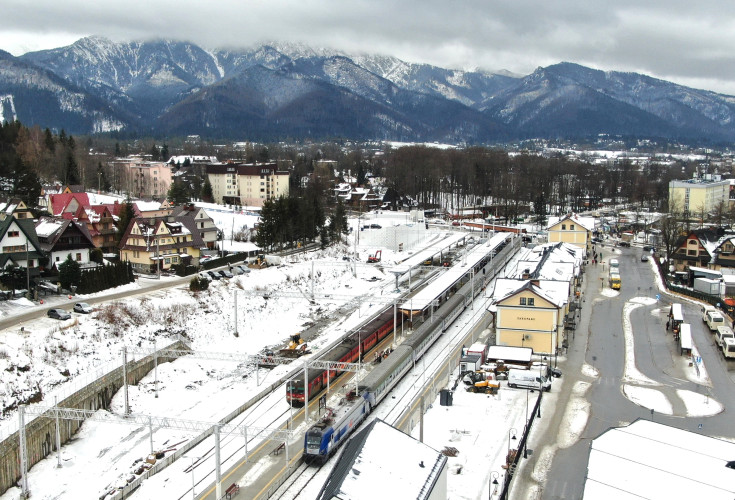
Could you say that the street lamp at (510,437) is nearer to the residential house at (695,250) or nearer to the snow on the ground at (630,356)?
the snow on the ground at (630,356)

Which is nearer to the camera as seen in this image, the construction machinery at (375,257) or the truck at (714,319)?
the truck at (714,319)

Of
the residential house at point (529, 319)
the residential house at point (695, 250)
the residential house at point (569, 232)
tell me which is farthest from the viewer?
the residential house at point (569, 232)

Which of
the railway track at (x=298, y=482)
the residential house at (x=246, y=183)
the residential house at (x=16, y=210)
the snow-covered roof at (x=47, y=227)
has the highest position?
the residential house at (x=246, y=183)

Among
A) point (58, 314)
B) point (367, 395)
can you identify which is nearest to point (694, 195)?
point (367, 395)

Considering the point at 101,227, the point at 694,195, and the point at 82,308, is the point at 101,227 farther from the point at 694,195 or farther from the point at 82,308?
the point at 694,195

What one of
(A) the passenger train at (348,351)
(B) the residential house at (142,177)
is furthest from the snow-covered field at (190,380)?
(B) the residential house at (142,177)

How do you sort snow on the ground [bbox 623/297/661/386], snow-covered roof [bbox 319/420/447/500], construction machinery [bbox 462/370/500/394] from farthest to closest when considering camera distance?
snow on the ground [bbox 623/297/661/386], construction machinery [bbox 462/370/500/394], snow-covered roof [bbox 319/420/447/500]

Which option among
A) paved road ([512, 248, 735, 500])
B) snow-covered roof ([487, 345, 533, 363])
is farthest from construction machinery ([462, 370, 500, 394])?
paved road ([512, 248, 735, 500])

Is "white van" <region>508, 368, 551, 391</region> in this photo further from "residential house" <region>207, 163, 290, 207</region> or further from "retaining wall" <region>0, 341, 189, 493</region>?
"residential house" <region>207, 163, 290, 207</region>
